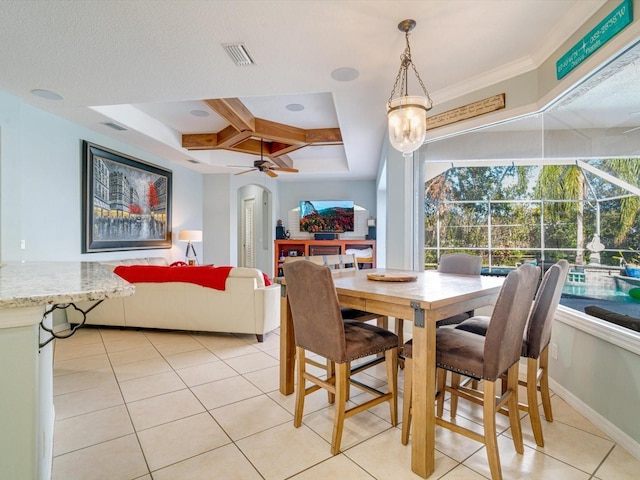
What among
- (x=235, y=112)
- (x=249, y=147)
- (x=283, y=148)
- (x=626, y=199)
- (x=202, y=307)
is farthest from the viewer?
(x=249, y=147)

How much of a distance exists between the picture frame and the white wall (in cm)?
11

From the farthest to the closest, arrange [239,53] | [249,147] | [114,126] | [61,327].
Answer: [249,147] < [114,126] < [61,327] < [239,53]

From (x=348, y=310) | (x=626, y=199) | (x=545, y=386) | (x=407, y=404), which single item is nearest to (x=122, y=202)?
(x=348, y=310)

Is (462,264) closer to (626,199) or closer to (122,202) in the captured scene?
(626,199)

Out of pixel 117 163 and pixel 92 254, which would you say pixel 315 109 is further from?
pixel 92 254

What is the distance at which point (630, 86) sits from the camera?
2.02m

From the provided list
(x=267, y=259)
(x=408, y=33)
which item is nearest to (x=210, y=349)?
(x=408, y=33)

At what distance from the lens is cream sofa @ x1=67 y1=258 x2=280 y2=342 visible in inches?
138

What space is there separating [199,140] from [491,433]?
5.46 m

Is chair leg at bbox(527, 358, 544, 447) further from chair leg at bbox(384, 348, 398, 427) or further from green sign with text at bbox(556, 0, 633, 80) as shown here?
green sign with text at bbox(556, 0, 633, 80)

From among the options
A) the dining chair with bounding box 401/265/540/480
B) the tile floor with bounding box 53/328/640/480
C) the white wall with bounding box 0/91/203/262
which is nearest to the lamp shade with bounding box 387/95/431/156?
the dining chair with bounding box 401/265/540/480

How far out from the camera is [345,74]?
2871 mm

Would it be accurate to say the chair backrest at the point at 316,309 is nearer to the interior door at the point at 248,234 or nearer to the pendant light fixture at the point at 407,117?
the pendant light fixture at the point at 407,117

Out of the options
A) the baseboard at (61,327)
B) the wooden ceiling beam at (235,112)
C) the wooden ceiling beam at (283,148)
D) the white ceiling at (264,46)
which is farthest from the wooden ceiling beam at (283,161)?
the baseboard at (61,327)
